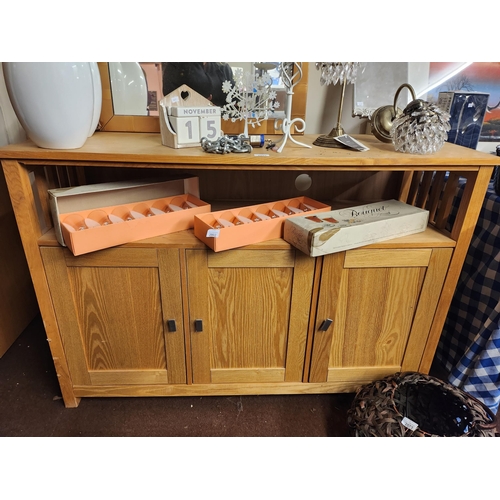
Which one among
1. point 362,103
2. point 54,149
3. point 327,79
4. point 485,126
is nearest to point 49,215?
point 54,149

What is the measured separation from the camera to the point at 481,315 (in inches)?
51.8

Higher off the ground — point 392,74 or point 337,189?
point 392,74

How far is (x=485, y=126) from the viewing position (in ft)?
4.94

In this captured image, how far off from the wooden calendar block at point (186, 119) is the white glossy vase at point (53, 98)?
0.22 meters

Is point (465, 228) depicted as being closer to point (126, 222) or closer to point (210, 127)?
point (210, 127)

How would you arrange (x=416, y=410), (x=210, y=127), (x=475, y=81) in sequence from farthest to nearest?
(x=475, y=81) → (x=416, y=410) → (x=210, y=127)

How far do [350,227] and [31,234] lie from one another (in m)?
0.96

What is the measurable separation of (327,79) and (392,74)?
31 centimetres

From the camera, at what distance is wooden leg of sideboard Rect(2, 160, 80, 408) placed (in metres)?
1.05

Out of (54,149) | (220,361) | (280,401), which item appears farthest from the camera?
(280,401)

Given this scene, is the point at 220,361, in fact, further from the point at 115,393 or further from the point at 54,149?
the point at 54,149

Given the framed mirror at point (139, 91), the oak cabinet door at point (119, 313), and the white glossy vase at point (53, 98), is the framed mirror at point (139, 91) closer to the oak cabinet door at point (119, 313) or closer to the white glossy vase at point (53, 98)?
the white glossy vase at point (53, 98)

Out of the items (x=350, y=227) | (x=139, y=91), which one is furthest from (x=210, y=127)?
(x=350, y=227)

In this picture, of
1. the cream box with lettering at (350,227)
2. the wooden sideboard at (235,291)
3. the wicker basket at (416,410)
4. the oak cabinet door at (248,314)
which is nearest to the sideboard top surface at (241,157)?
the wooden sideboard at (235,291)
